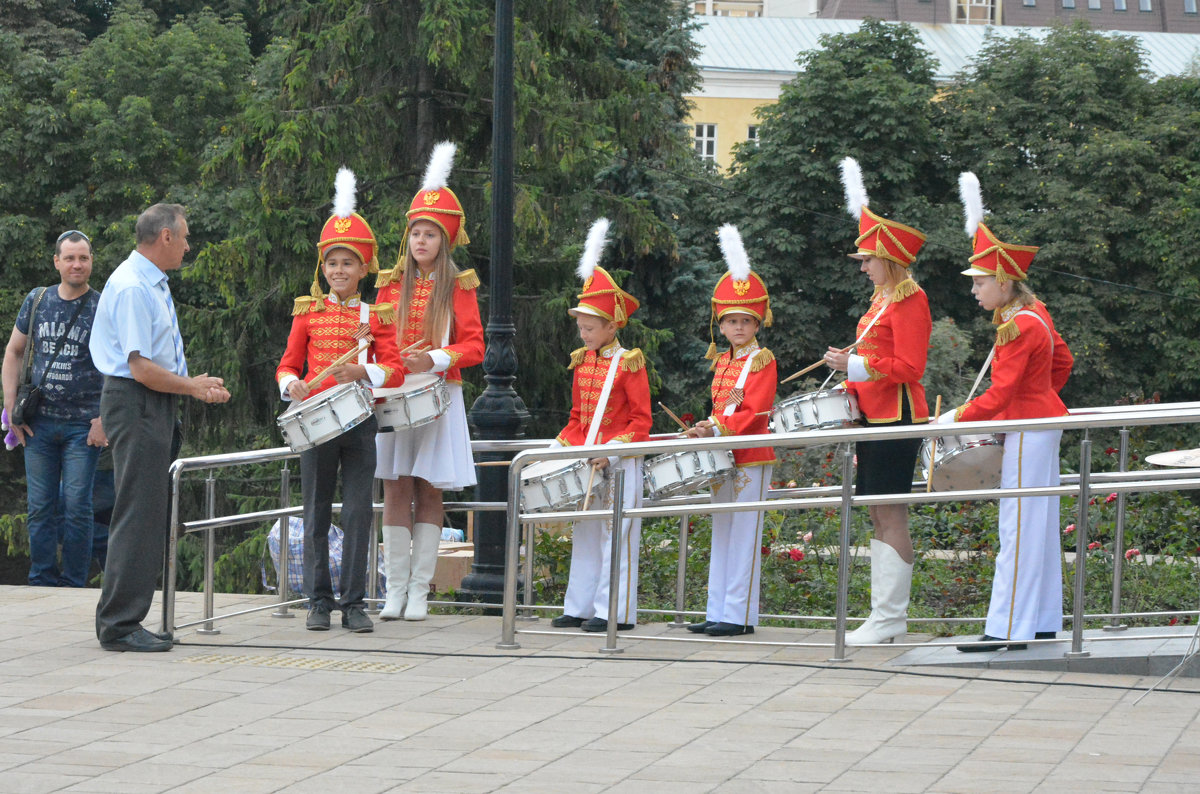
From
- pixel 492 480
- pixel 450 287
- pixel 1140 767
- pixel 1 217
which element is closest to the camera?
pixel 1140 767

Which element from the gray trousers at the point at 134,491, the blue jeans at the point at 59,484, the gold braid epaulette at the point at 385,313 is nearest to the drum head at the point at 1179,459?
the gold braid epaulette at the point at 385,313

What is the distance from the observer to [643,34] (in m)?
38.3

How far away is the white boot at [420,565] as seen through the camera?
889 centimetres

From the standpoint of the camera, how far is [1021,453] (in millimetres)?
7480

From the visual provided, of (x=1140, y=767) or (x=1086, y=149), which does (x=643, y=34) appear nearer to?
(x=1086, y=149)

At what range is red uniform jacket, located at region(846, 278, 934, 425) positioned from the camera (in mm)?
7934

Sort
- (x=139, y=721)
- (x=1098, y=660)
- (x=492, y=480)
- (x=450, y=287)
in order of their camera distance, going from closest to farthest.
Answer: (x=139, y=721) < (x=1098, y=660) < (x=450, y=287) < (x=492, y=480)

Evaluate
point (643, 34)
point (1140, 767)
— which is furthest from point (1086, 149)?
point (1140, 767)

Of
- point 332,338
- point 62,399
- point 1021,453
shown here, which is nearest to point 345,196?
point 332,338

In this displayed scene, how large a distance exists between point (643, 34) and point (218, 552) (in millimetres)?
19484

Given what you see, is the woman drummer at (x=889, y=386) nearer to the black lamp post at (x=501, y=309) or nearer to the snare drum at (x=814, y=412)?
the snare drum at (x=814, y=412)

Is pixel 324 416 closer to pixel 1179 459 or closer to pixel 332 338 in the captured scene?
pixel 332 338

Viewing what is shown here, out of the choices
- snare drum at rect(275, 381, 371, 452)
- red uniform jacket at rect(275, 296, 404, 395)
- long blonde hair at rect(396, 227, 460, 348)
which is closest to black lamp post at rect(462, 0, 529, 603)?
long blonde hair at rect(396, 227, 460, 348)

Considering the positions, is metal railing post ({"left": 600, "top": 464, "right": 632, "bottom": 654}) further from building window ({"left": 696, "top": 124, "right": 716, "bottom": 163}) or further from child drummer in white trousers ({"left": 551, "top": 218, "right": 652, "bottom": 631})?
building window ({"left": 696, "top": 124, "right": 716, "bottom": 163})
